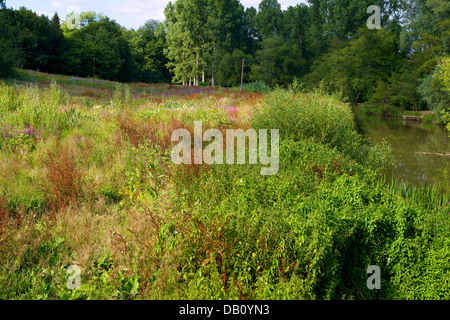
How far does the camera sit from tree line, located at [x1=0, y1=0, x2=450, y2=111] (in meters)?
33.9

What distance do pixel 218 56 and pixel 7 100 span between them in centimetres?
4691

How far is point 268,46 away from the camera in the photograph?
164ft

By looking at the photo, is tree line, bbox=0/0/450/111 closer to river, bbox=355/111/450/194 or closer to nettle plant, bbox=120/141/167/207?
river, bbox=355/111/450/194

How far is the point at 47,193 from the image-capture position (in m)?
4.27

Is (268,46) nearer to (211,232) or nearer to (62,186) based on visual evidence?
(62,186)

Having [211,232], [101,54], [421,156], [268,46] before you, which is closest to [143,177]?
[211,232]

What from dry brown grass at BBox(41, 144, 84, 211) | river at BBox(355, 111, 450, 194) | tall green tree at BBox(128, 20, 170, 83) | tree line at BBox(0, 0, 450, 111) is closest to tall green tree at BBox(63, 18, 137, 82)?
tree line at BBox(0, 0, 450, 111)

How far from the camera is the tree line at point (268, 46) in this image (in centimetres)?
3388

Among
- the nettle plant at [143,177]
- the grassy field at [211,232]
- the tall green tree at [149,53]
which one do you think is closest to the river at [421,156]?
the grassy field at [211,232]

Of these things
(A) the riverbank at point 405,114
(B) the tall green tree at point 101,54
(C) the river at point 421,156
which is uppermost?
(B) the tall green tree at point 101,54

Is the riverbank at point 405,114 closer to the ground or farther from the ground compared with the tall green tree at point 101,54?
closer to the ground

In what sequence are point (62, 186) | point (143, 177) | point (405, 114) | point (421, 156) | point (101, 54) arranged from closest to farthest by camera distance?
point (62, 186) < point (143, 177) < point (421, 156) < point (405, 114) < point (101, 54)

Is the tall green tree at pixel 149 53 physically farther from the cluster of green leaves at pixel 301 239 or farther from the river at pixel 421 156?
the cluster of green leaves at pixel 301 239

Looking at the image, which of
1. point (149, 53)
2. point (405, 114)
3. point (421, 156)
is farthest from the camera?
point (149, 53)
